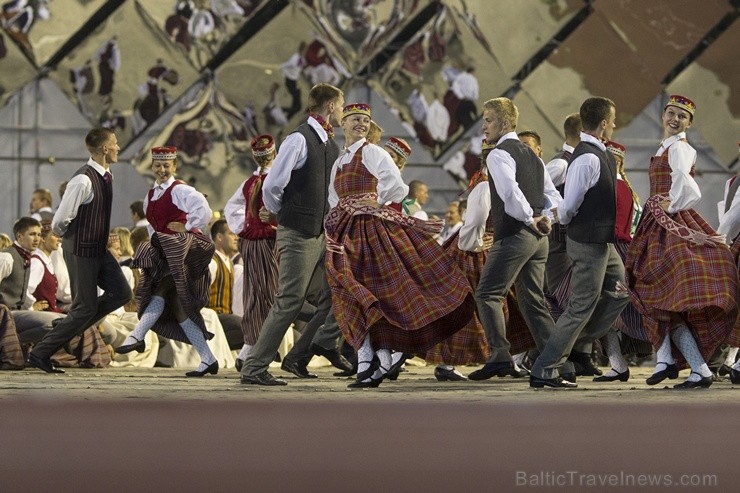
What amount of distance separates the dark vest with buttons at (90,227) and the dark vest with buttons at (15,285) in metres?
1.44

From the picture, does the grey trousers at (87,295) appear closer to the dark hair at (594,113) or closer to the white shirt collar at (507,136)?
the white shirt collar at (507,136)

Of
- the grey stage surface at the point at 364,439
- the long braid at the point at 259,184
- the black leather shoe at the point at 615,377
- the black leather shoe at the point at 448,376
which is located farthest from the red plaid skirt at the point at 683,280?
the long braid at the point at 259,184

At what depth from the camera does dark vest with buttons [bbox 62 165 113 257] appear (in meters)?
11.4

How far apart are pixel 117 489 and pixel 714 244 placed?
5359mm

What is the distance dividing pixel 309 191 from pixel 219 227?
4.71 metres

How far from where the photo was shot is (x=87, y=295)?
1136 centimetres

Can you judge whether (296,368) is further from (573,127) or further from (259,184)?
(573,127)

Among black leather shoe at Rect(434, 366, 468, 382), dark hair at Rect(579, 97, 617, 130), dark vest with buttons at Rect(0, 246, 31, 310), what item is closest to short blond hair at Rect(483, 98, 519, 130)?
dark hair at Rect(579, 97, 617, 130)

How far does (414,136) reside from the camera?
17156 millimetres

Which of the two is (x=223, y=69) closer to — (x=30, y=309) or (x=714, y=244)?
(x=30, y=309)

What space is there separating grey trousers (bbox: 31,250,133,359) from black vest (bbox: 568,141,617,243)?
10.6 ft

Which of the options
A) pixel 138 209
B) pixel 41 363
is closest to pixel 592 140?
pixel 41 363

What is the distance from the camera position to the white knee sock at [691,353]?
9875 millimetres

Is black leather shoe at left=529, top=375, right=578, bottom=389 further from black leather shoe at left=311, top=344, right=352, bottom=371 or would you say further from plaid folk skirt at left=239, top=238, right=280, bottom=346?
plaid folk skirt at left=239, top=238, right=280, bottom=346
